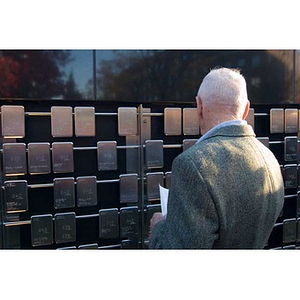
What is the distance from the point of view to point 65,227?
11.1 feet

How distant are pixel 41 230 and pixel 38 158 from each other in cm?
74

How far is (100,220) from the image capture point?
3510mm

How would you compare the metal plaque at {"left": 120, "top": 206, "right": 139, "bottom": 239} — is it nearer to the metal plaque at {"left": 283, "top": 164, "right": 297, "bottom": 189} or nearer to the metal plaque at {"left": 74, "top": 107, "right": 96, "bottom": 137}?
the metal plaque at {"left": 74, "top": 107, "right": 96, "bottom": 137}

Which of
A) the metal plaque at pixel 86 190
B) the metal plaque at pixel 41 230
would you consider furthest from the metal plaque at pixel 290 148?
the metal plaque at pixel 41 230

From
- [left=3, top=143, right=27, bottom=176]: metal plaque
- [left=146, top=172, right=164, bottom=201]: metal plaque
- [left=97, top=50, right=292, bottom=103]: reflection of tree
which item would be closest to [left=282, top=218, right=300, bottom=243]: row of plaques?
[left=97, top=50, right=292, bottom=103]: reflection of tree

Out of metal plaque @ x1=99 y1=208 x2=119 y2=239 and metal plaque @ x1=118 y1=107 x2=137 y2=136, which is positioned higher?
metal plaque @ x1=118 y1=107 x2=137 y2=136

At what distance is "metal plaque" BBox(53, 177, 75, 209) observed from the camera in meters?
3.32

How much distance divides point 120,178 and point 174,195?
6.92 ft

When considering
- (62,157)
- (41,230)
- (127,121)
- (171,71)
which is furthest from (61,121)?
(171,71)

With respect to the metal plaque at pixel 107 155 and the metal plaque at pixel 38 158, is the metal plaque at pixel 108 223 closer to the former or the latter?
the metal plaque at pixel 107 155

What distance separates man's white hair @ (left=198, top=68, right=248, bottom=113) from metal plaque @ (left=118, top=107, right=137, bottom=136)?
1.92 meters

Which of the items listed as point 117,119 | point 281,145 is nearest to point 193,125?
point 117,119

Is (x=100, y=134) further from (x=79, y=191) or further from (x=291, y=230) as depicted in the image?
(x=291, y=230)

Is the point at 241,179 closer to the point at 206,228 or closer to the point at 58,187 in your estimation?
the point at 206,228
